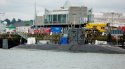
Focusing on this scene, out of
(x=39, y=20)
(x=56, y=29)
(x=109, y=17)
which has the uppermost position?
(x=109, y=17)

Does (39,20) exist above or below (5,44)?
above

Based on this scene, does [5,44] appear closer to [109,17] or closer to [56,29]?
[56,29]

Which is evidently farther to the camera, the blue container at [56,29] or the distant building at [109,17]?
the distant building at [109,17]

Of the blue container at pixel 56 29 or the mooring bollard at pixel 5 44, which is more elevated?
the blue container at pixel 56 29

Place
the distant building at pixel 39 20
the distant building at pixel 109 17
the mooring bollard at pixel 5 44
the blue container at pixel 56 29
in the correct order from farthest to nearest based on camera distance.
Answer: the distant building at pixel 109 17 < the distant building at pixel 39 20 < the blue container at pixel 56 29 < the mooring bollard at pixel 5 44

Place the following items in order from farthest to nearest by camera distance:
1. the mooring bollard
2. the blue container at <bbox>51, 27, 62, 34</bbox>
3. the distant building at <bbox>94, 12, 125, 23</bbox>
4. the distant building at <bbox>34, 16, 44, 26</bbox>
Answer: the distant building at <bbox>94, 12, 125, 23</bbox>, the distant building at <bbox>34, 16, 44, 26</bbox>, the blue container at <bbox>51, 27, 62, 34</bbox>, the mooring bollard

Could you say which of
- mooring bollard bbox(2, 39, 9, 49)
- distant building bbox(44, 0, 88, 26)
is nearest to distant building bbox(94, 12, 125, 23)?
distant building bbox(44, 0, 88, 26)

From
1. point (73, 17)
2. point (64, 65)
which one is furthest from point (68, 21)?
point (64, 65)

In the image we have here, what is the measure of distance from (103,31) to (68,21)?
31.3 m

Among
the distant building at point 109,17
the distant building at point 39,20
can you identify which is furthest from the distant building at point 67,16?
the distant building at point 109,17

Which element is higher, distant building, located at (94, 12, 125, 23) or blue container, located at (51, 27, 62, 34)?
distant building, located at (94, 12, 125, 23)

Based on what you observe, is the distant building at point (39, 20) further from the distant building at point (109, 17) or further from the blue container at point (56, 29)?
the distant building at point (109, 17)

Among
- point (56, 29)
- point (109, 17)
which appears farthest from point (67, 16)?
point (109, 17)

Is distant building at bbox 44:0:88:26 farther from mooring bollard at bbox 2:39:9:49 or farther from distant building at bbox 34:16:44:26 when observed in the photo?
mooring bollard at bbox 2:39:9:49
